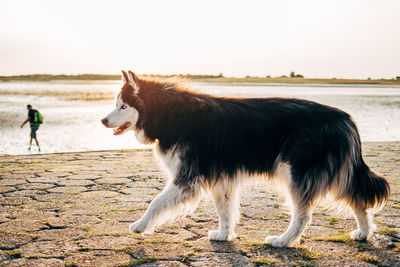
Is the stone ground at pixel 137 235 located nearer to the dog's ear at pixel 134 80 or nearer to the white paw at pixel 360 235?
the white paw at pixel 360 235

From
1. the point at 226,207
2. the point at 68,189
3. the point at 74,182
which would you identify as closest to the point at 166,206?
the point at 226,207

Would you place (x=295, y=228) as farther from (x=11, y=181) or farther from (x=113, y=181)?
(x=11, y=181)

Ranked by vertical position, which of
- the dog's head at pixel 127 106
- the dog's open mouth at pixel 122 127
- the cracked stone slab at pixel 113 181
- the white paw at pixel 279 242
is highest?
the dog's head at pixel 127 106

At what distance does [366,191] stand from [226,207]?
137cm

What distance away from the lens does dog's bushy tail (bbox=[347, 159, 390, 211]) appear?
3.90 meters

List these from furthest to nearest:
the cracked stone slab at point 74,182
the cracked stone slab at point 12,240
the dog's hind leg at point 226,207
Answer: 1. the cracked stone slab at point 74,182
2. the dog's hind leg at point 226,207
3. the cracked stone slab at point 12,240

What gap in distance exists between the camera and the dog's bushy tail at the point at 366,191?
3.90m

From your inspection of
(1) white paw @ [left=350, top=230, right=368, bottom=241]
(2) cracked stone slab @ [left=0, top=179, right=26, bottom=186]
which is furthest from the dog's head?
(2) cracked stone slab @ [left=0, top=179, right=26, bottom=186]

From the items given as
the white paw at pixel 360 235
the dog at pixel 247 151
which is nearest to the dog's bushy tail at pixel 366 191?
the dog at pixel 247 151

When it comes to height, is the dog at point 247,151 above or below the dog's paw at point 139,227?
above

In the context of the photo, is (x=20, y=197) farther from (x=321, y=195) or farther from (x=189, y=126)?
(x=321, y=195)

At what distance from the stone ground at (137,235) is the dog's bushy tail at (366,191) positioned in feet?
1.24

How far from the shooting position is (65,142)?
15453 mm

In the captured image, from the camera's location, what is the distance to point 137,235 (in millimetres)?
4164
